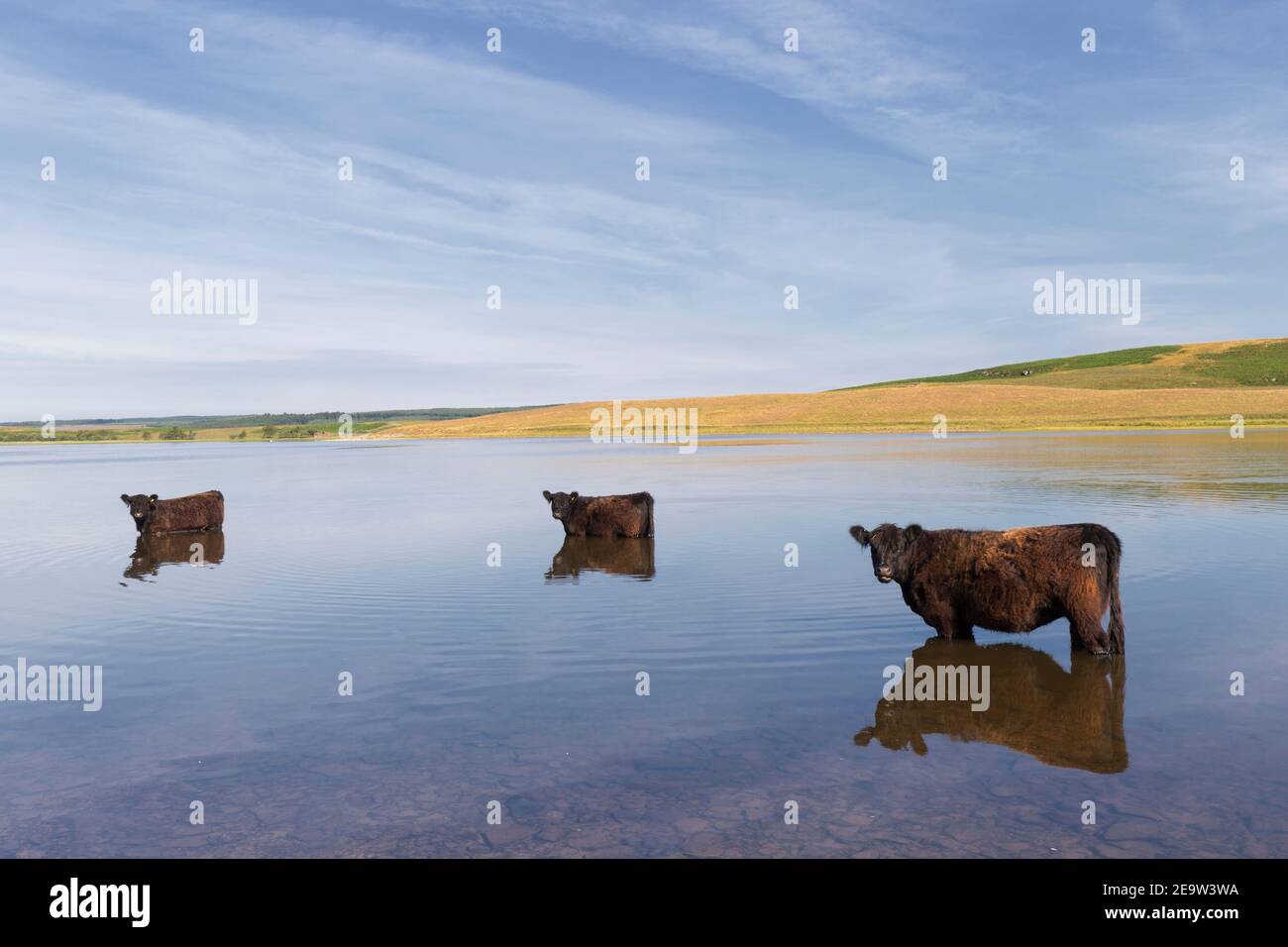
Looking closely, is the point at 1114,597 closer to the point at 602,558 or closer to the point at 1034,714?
the point at 1034,714

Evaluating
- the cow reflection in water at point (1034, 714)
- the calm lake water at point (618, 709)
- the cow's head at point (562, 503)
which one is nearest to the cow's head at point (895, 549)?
the calm lake water at point (618, 709)

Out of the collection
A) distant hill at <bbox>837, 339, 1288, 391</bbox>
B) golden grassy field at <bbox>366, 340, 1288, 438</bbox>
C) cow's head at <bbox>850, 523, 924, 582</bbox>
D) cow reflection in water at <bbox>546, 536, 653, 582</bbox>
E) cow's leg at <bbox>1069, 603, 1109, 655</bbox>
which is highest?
distant hill at <bbox>837, 339, 1288, 391</bbox>

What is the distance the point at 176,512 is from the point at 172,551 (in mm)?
3280

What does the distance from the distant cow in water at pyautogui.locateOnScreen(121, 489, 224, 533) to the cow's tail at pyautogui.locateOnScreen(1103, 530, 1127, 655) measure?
1815 cm

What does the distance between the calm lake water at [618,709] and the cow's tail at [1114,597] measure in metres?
0.25

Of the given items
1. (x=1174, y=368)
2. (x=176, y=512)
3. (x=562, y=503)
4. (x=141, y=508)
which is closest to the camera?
(x=562, y=503)

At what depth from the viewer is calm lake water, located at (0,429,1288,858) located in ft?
16.9

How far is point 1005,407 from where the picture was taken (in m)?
96.1

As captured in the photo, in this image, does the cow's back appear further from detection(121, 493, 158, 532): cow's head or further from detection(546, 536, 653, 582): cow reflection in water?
detection(546, 536, 653, 582): cow reflection in water

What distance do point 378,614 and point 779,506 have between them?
1355cm

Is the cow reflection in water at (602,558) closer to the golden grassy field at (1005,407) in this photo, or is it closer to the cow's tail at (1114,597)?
the cow's tail at (1114,597)

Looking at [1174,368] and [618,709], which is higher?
[1174,368]

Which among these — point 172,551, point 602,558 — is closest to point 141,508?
point 172,551

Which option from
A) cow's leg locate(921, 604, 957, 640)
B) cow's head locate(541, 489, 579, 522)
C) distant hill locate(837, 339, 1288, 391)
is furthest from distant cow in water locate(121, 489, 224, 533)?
distant hill locate(837, 339, 1288, 391)
